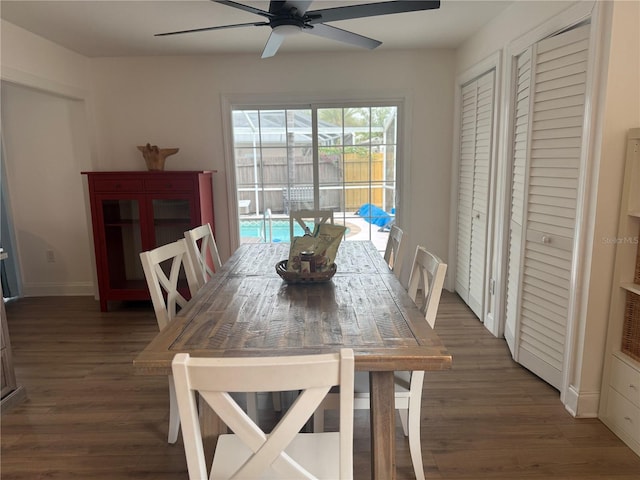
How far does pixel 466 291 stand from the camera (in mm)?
3809

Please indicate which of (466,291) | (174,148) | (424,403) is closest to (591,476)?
(424,403)

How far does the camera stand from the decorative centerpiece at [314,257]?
2014 millimetres

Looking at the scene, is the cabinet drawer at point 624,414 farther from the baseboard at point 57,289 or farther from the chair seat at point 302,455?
the baseboard at point 57,289

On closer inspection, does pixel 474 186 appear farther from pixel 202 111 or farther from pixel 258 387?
pixel 258 387

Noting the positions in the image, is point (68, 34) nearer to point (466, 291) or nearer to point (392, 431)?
point (392, 431)

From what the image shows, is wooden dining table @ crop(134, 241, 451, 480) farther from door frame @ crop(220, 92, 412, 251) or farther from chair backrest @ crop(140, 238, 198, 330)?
door frame @ crop(220, 92, 412, 251)

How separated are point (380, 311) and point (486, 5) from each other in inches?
91.3

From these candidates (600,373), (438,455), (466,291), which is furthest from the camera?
(466,291)

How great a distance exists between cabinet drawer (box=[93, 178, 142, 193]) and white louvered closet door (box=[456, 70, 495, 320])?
9.46 feet

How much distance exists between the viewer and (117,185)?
363 centimetres

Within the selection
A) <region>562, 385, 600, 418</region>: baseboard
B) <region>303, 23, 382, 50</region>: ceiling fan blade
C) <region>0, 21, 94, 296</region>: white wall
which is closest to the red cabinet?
<region>0, 21, 94, 296</region>: white wall

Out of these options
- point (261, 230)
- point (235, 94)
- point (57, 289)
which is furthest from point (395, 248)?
point (57, 289)

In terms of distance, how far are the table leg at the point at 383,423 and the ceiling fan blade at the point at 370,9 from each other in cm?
159

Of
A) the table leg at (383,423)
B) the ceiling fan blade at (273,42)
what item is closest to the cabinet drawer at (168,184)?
the ceiling fan blade at (273,42)
